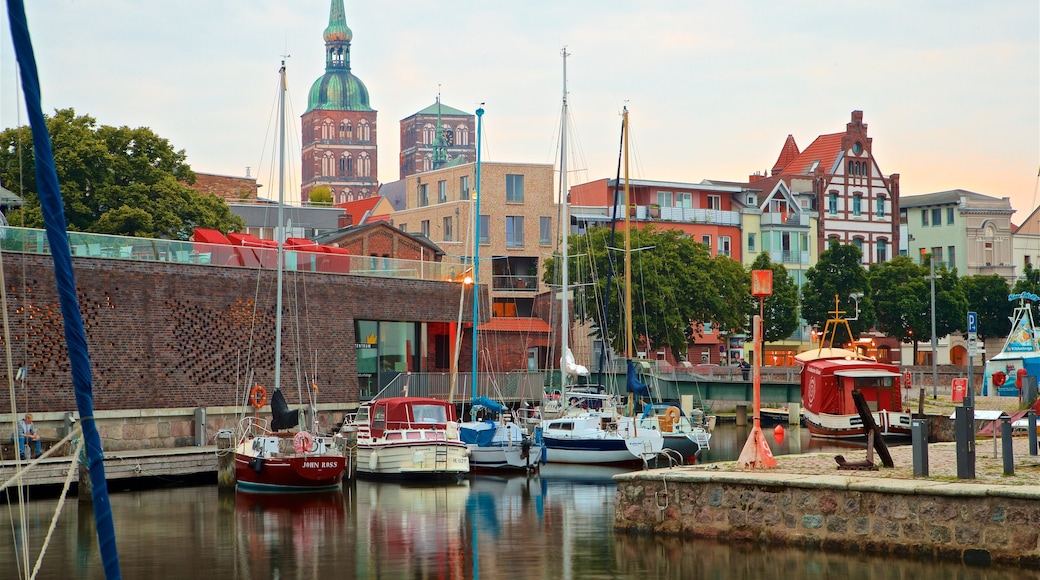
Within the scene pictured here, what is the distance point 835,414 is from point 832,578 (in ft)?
119

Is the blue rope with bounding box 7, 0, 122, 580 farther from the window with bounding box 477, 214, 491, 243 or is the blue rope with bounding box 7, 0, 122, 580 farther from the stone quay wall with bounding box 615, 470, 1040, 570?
the window with bounding box 477, 214, 491, 243

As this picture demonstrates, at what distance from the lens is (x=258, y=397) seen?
4275 centimetres

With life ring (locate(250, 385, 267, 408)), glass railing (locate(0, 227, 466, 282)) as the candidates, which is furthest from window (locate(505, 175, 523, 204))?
life ring (locate(250, 385, 267, 408))

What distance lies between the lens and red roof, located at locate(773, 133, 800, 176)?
110 metres

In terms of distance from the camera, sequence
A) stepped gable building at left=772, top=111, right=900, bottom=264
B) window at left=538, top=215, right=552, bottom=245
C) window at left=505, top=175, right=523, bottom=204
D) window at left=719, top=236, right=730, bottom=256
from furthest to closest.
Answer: stepped gable building at left=772, top=111, right=900, bottom=264, window at left=719, top=236, right=730, bottom=256, window at left=538, top=215, right=552, bottom=245, window at left=505, top=175, right=523, bottom=204

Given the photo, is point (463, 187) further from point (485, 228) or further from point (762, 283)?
point (762, 283)

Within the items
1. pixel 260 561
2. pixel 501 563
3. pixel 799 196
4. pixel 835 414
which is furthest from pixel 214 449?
pixel 799 196

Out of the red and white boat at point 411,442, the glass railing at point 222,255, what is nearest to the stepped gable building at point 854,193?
the glass railing at point 222,255

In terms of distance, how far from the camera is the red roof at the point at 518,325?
7200 cm

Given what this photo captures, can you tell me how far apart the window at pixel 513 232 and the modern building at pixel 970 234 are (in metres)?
41.6

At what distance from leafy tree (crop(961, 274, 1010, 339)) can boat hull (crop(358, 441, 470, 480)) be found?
201ft

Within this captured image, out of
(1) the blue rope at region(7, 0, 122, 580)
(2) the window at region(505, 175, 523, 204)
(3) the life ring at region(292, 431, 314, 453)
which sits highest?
(2) the window at region(505, 175, 523, 204)

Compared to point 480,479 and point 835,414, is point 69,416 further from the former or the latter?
point 835,414

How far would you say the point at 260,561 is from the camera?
22109 millimetres
